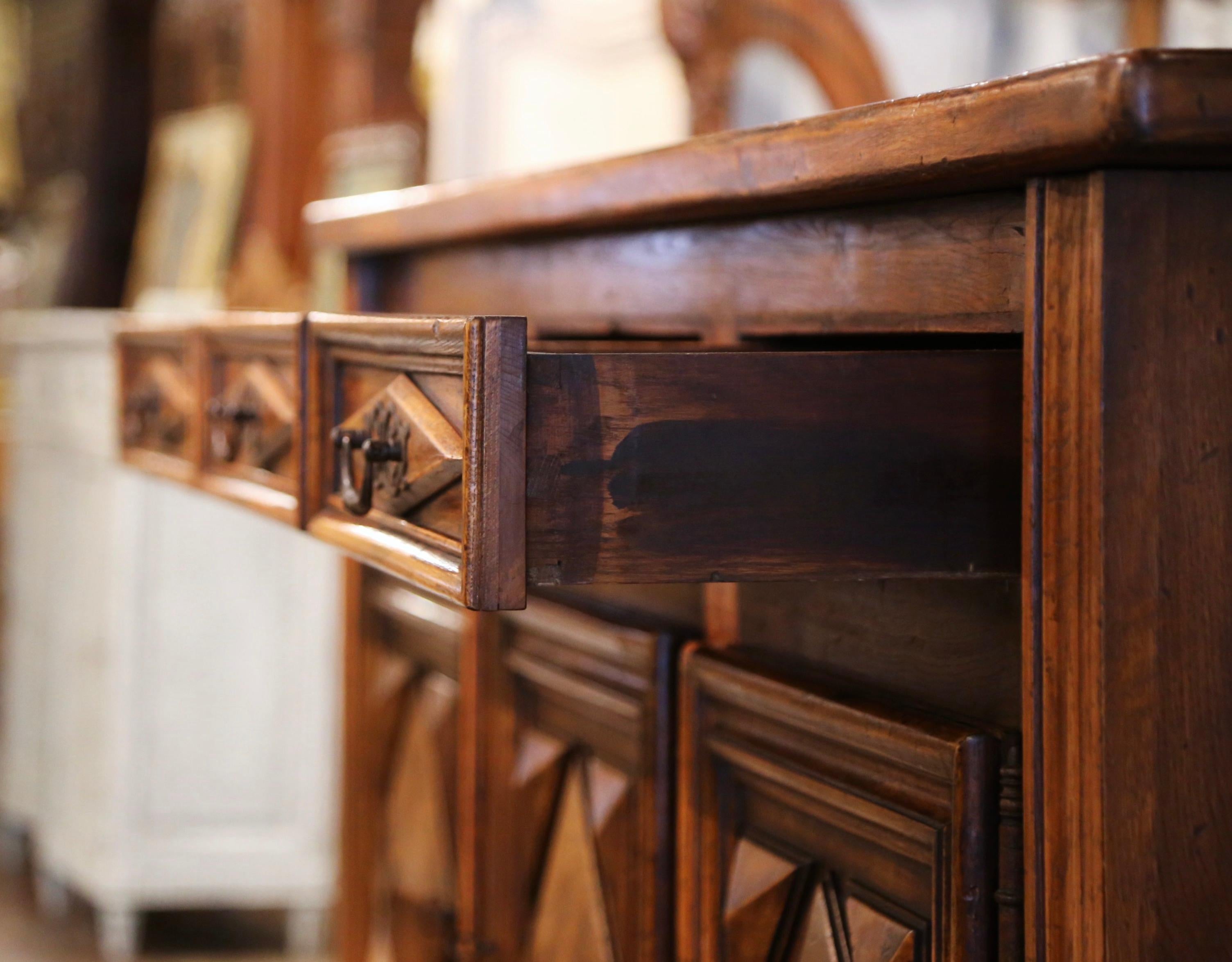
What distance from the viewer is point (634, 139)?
311 centimetres

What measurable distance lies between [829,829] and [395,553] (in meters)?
0.37

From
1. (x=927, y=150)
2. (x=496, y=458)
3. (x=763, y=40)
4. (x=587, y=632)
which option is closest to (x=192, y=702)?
(x=763, y=40)

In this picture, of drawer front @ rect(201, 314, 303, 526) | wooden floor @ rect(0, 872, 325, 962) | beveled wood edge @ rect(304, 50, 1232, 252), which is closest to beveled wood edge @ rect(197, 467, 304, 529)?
drawer front @ rect(201, 314, 303, 526)

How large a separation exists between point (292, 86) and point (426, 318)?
348 centimetres

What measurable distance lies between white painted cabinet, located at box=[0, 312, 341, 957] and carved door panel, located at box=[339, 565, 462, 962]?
1384 millimetres

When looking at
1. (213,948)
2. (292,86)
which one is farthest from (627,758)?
(292,86)

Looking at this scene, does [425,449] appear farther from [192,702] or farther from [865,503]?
[192,702]

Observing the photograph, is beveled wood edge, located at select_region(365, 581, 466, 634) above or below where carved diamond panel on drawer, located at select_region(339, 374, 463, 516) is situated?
below

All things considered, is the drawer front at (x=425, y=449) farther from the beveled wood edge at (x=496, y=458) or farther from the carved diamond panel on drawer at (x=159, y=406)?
the carved diamond panel on drawer at (x=159, y=406)

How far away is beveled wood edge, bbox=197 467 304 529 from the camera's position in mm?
1337

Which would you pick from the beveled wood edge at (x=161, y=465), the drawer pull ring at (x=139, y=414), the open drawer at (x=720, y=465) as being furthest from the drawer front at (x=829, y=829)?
the drawer pull ring at (x=139, y=414)

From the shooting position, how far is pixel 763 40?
7.49 ft

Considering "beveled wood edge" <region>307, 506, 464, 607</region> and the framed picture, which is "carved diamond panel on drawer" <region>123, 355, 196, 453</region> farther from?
the framed picture

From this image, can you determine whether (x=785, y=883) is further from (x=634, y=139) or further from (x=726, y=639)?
(x=634, y=139)
